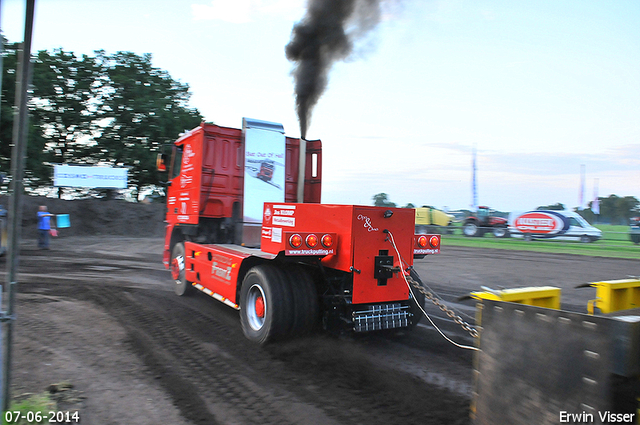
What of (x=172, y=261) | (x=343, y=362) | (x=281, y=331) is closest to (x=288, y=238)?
(x=281, y=331)

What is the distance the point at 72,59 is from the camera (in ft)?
80.1

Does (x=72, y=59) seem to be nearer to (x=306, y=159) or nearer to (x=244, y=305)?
(x=306, y=159)

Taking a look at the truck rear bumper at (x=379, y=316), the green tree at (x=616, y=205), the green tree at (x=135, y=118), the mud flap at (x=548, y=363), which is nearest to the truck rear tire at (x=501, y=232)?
the green tree at (x=616, y=205)

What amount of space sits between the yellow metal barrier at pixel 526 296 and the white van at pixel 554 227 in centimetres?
2210

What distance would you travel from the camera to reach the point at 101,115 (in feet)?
81.6

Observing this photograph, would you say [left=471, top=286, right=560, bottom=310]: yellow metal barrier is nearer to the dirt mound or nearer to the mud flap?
the mud flap

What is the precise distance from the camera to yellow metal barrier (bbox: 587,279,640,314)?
321 centimetres

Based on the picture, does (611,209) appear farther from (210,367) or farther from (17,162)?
(17,162)

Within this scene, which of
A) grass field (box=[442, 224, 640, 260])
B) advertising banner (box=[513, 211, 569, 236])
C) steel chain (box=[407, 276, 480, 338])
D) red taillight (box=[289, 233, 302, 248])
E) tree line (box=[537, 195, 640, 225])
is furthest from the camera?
tree line (box=[537, 195, 640, 225])

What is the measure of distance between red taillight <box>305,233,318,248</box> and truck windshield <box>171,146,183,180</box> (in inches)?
177

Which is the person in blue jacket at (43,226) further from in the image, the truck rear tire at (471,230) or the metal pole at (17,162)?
the truck rear tire at (471,230)

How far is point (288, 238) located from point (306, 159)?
12.6ft

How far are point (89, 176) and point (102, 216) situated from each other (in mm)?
2441

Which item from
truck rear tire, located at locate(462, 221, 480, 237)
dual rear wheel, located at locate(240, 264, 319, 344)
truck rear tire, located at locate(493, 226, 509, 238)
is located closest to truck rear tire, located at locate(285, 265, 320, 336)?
dual rear wheel, located at locate(240, 264, 319, 344)
